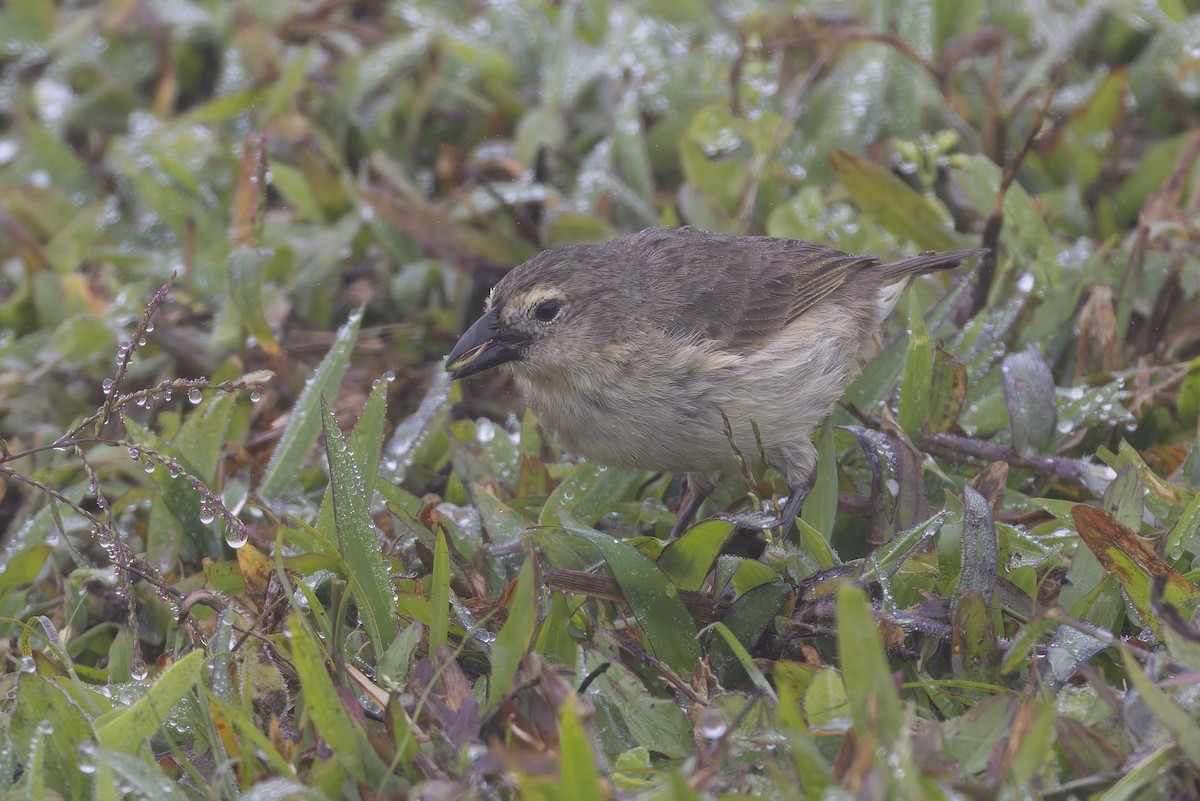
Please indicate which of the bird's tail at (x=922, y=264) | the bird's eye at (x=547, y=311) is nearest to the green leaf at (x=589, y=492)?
the bird's eye at (x=547, y=311)

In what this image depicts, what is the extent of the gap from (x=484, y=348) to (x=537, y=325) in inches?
7.3

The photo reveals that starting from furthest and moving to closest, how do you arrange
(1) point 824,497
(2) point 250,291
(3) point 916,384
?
(2) point 250,291 < (3) point 916,384 < (1) point 824,497

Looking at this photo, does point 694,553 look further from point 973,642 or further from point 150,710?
point 150,710

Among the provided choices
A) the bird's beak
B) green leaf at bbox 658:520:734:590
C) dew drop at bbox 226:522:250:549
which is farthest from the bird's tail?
dew drop at bbox 226:522:250:549

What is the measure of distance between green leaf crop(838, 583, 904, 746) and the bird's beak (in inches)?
71.8

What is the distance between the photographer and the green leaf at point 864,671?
247 centimetres

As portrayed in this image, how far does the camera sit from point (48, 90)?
6699mm

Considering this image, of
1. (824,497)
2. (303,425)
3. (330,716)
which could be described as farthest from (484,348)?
(330,716)

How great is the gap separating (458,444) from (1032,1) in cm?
370

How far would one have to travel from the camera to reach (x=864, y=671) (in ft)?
8.38

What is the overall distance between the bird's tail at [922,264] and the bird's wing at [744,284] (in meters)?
0.09

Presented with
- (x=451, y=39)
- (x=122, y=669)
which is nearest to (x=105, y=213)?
(x=451, y=39)

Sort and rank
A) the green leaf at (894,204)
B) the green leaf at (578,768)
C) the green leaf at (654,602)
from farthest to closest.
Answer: the green leaf at (894,204), the green leaf at (654,602), the green leaf at (578,768)

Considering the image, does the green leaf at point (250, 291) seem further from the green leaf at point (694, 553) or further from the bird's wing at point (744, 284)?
the green leaf at point (694, 553)
